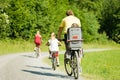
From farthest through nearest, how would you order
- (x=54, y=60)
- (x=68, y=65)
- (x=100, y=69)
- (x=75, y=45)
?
(x=100, y=69) < (x=54, y=60) < (x=68, y=65) < (x=75, y=45)

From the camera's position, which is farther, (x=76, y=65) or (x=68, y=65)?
(x=68, y=65)

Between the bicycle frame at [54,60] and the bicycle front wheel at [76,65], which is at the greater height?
the bicycle front wheel at [76,65]

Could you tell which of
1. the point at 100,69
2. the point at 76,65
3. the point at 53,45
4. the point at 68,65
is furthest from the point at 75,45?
the point at 100,69

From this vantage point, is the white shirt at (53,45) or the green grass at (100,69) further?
the white shirt at (53,45)

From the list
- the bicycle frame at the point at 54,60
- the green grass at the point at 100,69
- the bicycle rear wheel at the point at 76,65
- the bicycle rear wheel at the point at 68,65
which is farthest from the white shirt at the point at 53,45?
the bicycle rear wheel at the point at 76,65

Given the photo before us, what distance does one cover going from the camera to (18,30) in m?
51.8

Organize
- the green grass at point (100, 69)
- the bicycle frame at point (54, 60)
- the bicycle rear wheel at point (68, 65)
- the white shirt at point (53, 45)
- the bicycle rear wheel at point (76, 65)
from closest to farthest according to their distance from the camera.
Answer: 1. the bicycle rear wheel at point (76, 65)
2. the bicycle rear wheel at point (68, 65)
3. the green grass at point (100, 69)
4. the bicycle frame at point (54, 60)
5. the white shirt at point (53, 45)

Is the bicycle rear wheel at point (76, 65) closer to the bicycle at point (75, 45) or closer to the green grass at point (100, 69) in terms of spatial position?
the bicycle at point (75, 45)

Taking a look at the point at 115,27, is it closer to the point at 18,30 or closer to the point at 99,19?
the point at 99,19

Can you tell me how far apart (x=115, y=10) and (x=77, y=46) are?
80.3m

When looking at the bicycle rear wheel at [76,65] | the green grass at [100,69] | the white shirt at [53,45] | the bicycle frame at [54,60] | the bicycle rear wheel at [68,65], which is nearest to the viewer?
the bicycle rear wheel at [76,65]

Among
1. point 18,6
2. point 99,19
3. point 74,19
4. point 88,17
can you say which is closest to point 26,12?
point 18,6

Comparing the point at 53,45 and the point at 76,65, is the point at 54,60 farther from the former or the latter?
the point at 76,65

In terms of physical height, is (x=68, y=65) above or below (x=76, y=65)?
below
